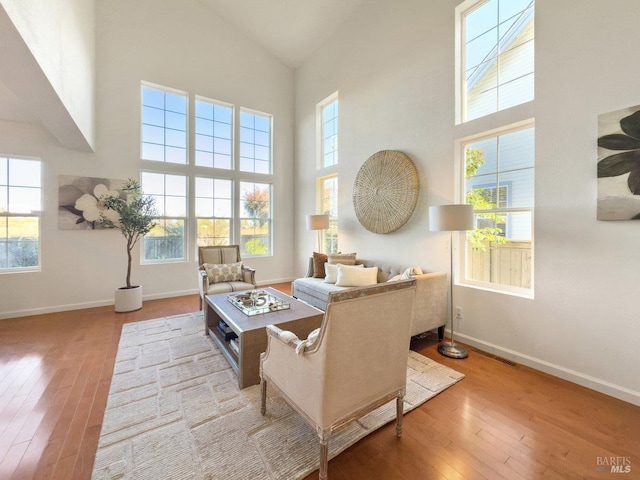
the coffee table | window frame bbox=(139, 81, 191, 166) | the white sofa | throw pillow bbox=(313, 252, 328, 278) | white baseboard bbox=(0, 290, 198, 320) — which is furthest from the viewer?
window frame bbox=(139, 81, 191, 166)

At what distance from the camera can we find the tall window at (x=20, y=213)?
12.6 feet

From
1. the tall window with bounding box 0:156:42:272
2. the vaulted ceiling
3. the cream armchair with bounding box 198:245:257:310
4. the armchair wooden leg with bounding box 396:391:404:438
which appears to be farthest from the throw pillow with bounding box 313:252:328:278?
the tall window with bounding box 0:156:42:272

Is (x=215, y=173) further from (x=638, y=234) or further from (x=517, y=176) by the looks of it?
(x=638, y=234)

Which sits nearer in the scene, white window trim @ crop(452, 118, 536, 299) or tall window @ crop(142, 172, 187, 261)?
white window trim @ crop(452, 118, 536, 299)

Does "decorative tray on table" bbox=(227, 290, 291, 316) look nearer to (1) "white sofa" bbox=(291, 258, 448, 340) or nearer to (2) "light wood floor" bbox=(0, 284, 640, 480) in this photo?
(1) "white sofa" bbox=(291, 258, 448, 340)

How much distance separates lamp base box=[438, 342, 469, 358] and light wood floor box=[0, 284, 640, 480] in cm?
9

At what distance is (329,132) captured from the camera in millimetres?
5430

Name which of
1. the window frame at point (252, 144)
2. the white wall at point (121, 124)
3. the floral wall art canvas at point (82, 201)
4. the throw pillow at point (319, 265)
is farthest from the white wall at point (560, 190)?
the floral wall art canvas at point (82, 201)

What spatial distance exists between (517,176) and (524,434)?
7.46 ft

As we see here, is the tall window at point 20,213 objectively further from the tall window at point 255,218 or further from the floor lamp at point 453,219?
the floor lamp at point 453,219

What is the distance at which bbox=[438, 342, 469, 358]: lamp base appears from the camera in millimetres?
2709

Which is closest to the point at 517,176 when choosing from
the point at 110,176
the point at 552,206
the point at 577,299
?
the point at 552,206

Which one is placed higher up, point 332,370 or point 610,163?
point 610,163

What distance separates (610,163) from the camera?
6.78 feet
